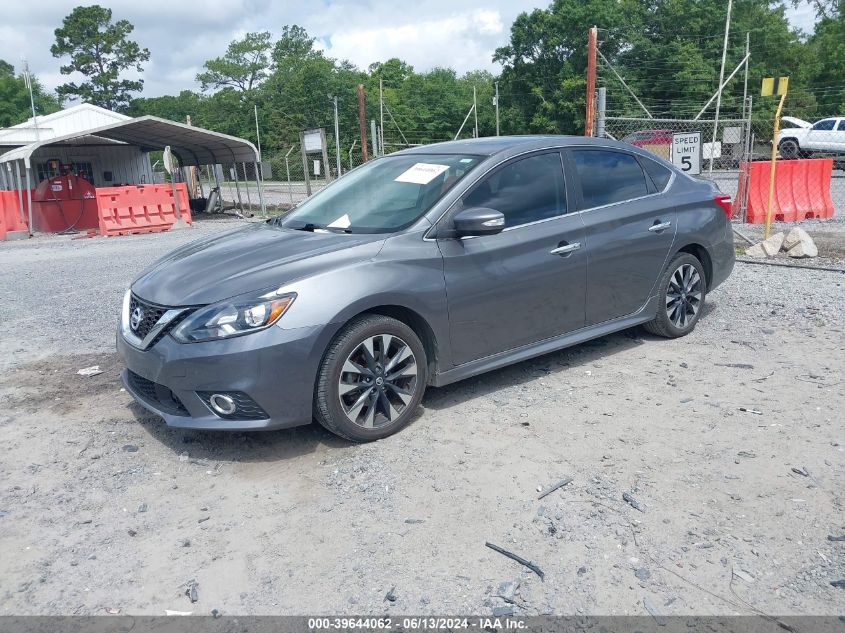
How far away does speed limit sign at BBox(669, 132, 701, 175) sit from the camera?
10664 millimetres

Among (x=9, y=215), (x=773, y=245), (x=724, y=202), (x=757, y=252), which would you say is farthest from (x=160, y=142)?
(x=724, y=202)

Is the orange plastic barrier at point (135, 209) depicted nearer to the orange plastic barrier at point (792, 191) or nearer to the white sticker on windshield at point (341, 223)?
the orange plastic barrier at point (792, 191)

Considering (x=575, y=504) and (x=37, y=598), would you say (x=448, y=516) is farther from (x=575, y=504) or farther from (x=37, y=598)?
(x=37, y=598)

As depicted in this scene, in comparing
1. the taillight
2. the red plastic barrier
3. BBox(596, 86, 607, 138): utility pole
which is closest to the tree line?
the red plastic barrier

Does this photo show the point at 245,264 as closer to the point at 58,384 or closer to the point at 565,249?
the point at 565,249

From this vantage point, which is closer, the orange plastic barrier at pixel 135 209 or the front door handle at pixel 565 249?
the front door handle at pixel 565 249

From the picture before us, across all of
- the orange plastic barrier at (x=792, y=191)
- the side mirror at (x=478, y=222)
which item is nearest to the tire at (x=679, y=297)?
the side mirror at (x=478, y=222)

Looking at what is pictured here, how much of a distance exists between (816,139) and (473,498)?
2743 cm

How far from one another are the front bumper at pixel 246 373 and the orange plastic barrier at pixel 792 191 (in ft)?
36.0

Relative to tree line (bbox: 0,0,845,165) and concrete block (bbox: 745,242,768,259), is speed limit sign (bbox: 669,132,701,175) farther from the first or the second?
tree line (bbox: 0,0,845,165)

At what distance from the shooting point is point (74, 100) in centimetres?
7544

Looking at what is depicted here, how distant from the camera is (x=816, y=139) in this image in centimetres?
2612

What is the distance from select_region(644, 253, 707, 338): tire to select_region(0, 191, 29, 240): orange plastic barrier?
56.6 ft

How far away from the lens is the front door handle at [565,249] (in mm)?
4973
